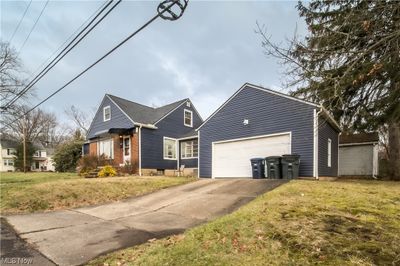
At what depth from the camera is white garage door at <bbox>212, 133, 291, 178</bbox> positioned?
14.8 m

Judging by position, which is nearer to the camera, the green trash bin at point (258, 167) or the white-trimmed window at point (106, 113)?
the green trash bin at point (258, 167)

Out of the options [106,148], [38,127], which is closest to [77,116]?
[38,127]

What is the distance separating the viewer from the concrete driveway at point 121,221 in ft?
17.9

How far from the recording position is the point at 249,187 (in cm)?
1097

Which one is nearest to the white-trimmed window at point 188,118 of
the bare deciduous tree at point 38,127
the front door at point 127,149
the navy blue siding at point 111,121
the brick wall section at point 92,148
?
the navy blue siding at point 111,121

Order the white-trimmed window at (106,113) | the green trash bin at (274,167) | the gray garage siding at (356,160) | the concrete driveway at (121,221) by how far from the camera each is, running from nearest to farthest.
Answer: the concrete driveway at (121,221)
the green trash bin at (274,167)
the gray garage siding at (356,160)
the white-trimmed window at (106,113)

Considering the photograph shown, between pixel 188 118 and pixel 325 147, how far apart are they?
40.9 feet

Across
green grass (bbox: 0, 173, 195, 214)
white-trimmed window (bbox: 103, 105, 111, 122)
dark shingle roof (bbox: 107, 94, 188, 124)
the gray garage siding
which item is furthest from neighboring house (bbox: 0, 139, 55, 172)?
the gray garage siding

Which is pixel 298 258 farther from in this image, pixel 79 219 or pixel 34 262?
pixel 79 219

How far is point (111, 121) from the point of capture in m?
22.8

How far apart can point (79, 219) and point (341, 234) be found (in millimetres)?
6551

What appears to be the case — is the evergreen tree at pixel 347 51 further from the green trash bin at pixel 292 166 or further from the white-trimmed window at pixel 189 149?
the white-trimmed window at pixel 189 149

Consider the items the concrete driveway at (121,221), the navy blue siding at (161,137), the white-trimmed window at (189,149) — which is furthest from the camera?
the white-trimmed window at (189,149)

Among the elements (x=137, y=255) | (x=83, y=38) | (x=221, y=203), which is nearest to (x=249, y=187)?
(x=221, y=203)
